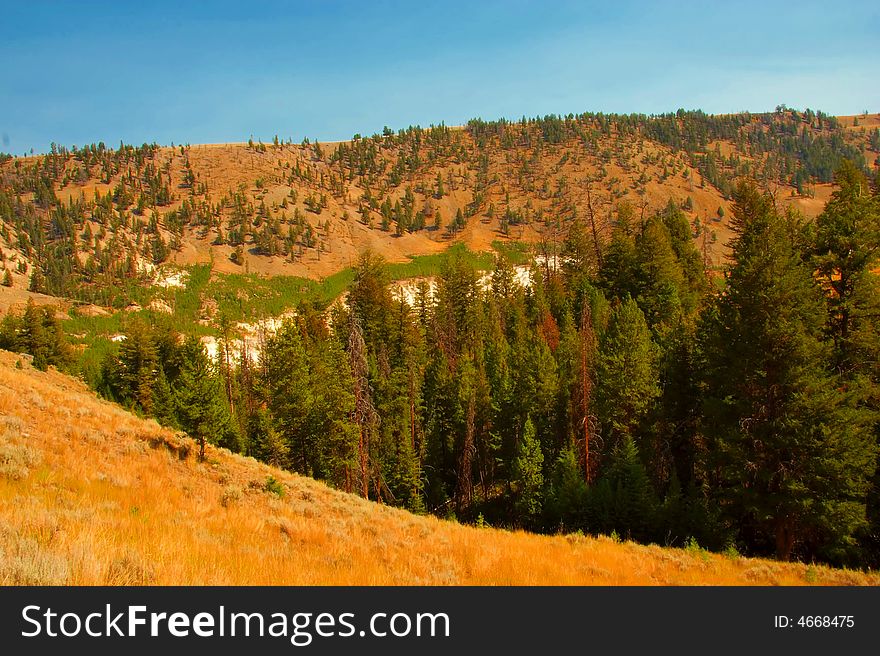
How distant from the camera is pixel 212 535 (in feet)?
26.9

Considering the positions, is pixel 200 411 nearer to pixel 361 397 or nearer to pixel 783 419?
pixel 361 397

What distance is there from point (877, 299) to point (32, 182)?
21513 cm

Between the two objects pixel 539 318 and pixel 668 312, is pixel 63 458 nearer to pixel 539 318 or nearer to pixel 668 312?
pixel 668 312

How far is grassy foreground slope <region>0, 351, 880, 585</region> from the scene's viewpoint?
19.1ft

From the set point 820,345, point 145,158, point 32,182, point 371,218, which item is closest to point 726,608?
point 820,345

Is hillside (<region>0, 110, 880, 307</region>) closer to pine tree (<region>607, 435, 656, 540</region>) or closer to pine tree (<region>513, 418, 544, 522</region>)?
pine tree (<region>513, 418, 544, 522</region>)

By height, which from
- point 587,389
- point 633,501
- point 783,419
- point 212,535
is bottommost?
point 633,501

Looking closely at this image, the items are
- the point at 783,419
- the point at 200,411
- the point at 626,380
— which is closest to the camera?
the point at 783,419

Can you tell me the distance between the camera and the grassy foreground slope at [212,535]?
582 cm

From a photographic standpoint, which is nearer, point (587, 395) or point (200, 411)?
point (200, 411)

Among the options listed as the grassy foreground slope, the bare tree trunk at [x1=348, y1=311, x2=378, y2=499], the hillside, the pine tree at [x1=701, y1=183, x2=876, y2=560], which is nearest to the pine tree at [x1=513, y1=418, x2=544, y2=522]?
the bare tree trunk at [x1=348, y1=311, x2=378, y2=499]

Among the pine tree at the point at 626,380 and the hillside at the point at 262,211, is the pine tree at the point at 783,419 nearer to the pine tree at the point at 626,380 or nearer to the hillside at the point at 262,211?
the pine tree at the point at 626,380

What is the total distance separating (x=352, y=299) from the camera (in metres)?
50.4

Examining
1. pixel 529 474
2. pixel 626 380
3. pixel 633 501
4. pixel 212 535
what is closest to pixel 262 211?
A: pixel 529 474
